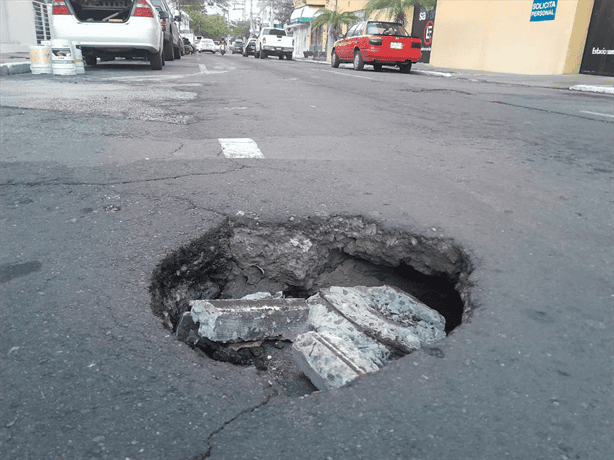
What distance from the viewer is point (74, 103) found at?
238 inches

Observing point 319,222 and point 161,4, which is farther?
point 161,4

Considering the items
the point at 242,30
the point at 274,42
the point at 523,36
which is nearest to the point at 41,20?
the point at 274,42

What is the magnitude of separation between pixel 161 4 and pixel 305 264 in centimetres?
1499

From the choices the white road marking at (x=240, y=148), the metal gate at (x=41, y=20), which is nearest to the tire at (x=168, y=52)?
the metal gate at (x=41, y=20)

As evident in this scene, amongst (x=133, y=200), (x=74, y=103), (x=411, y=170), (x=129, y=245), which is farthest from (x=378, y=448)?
Answer: (x=74, y=103)

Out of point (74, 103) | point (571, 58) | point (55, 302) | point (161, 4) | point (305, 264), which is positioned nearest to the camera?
point (55, 302)

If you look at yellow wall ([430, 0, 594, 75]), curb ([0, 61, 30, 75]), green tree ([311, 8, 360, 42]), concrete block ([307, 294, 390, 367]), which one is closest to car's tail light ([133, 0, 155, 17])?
curb ([0, 61, 30, 75])

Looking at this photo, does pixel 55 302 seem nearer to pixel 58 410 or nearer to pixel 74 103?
pixel 58 410

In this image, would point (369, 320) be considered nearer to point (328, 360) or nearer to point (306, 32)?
point (328, 360)

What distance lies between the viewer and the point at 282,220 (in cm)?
252

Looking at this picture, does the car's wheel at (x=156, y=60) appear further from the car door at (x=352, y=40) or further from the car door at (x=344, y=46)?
the car door at (x=344, y=46)

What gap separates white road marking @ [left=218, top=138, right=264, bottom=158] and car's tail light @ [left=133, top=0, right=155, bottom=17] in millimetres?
7497

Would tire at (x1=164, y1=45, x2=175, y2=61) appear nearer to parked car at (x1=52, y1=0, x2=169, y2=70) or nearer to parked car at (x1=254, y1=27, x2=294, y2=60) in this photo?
parked car at (x1=52, y1=0, x2=169, y2=70)

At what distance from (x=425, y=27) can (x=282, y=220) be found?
85.0 ft
